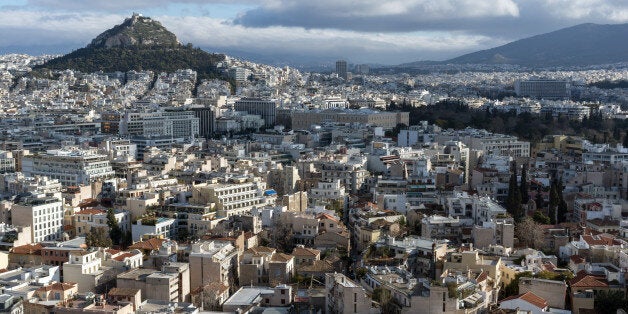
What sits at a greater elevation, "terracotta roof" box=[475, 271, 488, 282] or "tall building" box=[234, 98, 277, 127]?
"tall building" box=[234, 98, 277, 127]

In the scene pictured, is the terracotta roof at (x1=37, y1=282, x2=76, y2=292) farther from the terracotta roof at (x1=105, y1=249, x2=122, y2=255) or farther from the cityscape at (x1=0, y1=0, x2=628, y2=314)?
the terracotta roof at (x1=105, y1=249, x2=122, y2=255)

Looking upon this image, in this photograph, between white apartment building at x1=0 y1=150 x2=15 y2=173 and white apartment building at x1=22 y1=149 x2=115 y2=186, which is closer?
white apartment building at x1=22 y1=149 x2=115 y2=186

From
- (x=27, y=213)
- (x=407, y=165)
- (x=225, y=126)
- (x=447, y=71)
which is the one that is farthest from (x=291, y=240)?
(x=447, y=71)

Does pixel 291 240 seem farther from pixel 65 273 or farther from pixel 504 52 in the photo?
pixel 504 52

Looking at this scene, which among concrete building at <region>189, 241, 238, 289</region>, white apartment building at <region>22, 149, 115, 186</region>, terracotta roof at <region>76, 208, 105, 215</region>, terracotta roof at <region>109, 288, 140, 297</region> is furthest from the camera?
white apartment building at <region>22, 149, 115, 186</region>

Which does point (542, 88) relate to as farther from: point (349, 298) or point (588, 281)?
point (349, 298)

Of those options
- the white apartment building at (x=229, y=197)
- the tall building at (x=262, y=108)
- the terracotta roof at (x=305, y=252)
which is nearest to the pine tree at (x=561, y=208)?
the terracotta roof at (x=305, y=252)

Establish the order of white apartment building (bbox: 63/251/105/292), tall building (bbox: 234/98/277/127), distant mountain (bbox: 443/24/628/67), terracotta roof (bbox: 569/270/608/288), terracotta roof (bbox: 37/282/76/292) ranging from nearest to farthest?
terracotta roof (bbox: 37/282/76/292) → terracotta roof (bbox: 569/270/608/288) → white apartment building (bbox: 63/251/105/292) → tall building (bbox: 234/98/277/127) → distant mountain (bbox: 443/24/628/67)

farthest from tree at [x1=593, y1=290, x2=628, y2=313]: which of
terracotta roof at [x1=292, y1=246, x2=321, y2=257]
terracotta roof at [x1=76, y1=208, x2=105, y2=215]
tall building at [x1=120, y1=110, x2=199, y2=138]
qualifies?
tall building at [x1=120, y1=110, x2=199, y2=138]
